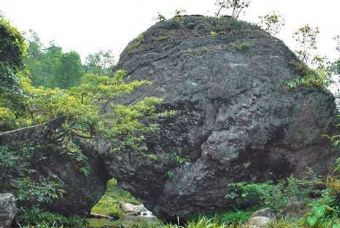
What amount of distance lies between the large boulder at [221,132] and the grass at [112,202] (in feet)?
18.3

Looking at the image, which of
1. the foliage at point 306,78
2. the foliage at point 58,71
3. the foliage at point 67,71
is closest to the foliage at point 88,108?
the foliage at point 306,78

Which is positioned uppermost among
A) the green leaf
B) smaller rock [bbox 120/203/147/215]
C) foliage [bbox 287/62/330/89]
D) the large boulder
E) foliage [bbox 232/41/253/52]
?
foliage [bbox 232/41/253/52]

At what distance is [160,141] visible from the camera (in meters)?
13.9

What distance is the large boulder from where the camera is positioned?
13.5 metres

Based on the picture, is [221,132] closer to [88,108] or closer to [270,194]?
[270,194]

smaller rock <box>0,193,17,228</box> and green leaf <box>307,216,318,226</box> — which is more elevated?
green leaf <box>307,216,318,226</box>

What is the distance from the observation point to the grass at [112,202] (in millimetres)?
19406

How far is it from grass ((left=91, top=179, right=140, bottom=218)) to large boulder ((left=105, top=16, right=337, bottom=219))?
5.59 meters

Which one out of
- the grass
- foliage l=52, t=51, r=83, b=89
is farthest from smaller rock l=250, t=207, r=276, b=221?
foliage l=52, t=51, r=83, b=89

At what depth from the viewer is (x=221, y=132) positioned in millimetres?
13570

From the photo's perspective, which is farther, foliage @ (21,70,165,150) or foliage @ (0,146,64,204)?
foliage @ (0,146,64,204)

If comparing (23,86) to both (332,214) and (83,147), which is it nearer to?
(83,147)

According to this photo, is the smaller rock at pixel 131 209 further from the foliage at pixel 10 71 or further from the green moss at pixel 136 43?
the foliage at pixel 10 71

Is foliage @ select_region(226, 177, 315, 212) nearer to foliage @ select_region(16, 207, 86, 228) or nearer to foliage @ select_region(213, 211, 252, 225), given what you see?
foliage @ select_region(213, 211, 252, 225)
